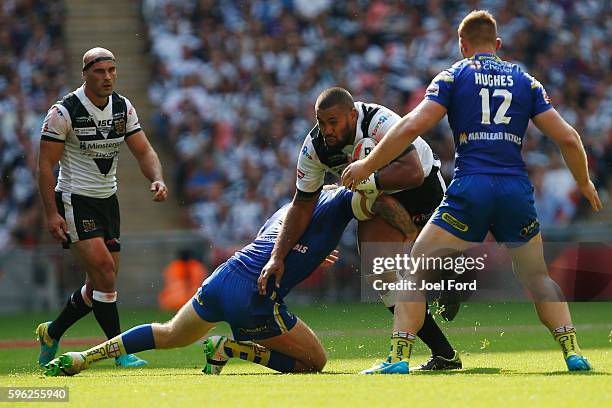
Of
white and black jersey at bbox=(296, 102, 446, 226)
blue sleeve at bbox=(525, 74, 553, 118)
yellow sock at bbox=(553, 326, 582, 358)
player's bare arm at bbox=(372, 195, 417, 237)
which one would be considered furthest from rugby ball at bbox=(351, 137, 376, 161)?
yellow sock at bbox=(553, 326, 582, 358)

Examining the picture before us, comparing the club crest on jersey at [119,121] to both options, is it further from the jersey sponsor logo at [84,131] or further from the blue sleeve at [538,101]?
the blue sleeve at [538,101]

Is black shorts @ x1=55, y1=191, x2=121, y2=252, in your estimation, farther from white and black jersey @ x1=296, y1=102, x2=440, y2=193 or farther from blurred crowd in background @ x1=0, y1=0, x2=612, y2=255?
blurred crowd in background @ x1=0, y1=0, x2=612, y2=255

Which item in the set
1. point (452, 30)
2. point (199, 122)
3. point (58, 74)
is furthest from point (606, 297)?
point (58, 74)

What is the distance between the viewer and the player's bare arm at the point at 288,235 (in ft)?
27.5

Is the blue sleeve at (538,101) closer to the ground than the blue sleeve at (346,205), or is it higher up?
higher up

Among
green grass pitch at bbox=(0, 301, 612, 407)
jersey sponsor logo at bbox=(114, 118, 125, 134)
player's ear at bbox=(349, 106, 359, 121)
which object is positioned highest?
jersey sponsor logo at bbox=(114, 118, 125, 134)

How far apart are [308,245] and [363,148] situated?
847 millimetres

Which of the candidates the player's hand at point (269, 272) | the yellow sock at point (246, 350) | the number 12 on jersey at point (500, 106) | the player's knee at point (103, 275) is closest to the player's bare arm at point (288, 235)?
the player's hand at point (269, 272)

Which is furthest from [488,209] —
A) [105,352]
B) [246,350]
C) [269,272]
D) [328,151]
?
[105,352]

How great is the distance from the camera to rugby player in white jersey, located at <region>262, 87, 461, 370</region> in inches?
323

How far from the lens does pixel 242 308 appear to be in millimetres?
8383

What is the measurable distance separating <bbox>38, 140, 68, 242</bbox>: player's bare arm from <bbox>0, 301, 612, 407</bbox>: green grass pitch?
114cm

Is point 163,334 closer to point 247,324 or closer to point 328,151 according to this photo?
point 247,324

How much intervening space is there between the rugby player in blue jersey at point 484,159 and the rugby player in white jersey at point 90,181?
2.90 metres
